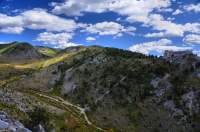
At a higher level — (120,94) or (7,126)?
(7,126)

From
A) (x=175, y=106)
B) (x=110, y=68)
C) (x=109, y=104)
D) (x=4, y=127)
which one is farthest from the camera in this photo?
(x=110, y=68)

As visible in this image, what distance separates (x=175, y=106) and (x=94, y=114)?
139 ft

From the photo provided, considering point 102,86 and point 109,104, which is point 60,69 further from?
point 109,104

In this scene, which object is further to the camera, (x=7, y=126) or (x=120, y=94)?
(x=120, y=94)

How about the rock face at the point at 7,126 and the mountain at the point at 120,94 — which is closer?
the rock face at the point at 7,126

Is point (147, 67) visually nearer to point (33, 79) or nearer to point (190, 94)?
point (190, 94)

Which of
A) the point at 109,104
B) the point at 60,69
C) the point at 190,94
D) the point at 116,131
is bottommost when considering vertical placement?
the point at 116,131

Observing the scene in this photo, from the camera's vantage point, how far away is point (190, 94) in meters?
107

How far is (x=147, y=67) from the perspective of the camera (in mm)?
141250

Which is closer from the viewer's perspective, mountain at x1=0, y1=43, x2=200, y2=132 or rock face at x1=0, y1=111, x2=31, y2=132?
rock face at x1=0, y1=111, x2=31, y2=132

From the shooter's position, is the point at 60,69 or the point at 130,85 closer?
the point at 130,85

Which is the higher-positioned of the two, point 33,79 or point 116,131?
point 33,79

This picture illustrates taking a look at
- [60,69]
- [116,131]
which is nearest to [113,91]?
[116,131]

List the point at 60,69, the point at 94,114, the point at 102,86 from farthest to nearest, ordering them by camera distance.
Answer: the point at 60,69 → the point at 102,86 → the point at 94,114
